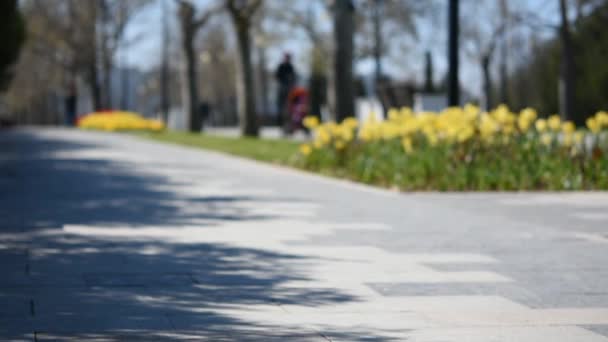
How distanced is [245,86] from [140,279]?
29.3 meters

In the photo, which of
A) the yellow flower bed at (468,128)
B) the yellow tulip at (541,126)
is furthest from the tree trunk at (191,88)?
the yellow tulip at (541,126)

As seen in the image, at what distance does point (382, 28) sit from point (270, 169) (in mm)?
51626

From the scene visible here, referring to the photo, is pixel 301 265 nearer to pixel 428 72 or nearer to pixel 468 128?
pixel 468 128

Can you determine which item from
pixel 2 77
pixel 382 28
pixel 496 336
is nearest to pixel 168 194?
pixel 496 336

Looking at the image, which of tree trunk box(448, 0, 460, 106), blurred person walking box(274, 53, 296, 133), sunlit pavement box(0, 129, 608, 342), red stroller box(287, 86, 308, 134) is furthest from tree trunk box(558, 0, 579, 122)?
sunlit pavement box(0, 129, 608, 342)

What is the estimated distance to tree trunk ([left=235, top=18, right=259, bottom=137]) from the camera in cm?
3650

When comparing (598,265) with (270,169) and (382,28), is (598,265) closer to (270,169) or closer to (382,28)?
(270,169)

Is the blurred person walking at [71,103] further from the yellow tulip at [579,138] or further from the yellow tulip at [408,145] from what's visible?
the yellow tulip at [579,138]

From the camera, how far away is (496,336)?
575 centimetres

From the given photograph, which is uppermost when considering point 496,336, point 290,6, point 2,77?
point 290,6

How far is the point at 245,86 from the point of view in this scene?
36.6 metres

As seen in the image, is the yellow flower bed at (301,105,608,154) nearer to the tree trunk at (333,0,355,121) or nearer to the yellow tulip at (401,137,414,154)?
the yellow tulip at (401,137,414,154)

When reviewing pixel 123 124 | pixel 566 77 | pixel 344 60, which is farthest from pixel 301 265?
pixel 123 124

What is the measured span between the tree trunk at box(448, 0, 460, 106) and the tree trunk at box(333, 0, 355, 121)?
550cm
